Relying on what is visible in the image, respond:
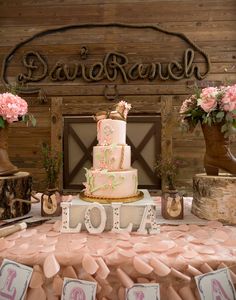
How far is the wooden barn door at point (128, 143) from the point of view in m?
4.56

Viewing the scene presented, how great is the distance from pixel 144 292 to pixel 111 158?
0.90 m

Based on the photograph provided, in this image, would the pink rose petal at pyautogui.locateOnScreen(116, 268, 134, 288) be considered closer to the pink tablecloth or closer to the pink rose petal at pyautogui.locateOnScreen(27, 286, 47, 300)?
the pink tablecloth

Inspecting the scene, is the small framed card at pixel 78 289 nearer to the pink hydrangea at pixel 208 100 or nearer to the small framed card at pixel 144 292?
the small framed card at pixel 144 292

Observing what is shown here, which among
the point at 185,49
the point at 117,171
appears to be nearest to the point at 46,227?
the point at 117,171

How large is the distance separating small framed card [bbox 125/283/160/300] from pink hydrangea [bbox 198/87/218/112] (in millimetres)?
1228

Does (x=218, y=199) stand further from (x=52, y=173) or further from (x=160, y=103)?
(x=160, y=103)

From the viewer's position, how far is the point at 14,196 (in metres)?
1.93

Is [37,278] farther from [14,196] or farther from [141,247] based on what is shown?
[14,196]

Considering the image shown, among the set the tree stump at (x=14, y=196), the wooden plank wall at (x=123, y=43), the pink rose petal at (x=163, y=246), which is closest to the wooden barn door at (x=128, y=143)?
the wooden plank wall at (x=123, y=43)

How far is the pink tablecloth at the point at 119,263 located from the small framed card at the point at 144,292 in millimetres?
24

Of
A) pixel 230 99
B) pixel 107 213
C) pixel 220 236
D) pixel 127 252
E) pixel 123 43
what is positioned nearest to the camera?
pixel 127 252

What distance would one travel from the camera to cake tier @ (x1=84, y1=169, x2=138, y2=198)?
1.78 metres

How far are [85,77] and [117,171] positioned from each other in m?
3.14

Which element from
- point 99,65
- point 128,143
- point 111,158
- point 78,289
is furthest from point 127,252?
point 99,65
